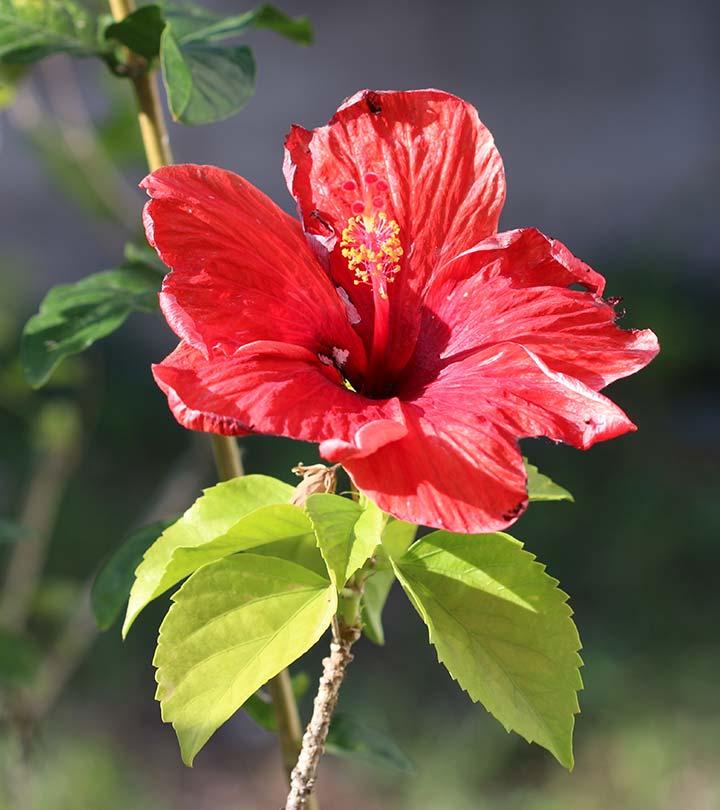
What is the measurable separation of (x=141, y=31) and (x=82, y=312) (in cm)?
23

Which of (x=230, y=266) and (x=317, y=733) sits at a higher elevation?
(x=230, y=266)

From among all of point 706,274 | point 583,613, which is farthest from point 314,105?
point 583,613

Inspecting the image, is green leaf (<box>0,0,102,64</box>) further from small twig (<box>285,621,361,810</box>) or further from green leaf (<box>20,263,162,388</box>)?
small twig (<box>285,621,361,810</box>)

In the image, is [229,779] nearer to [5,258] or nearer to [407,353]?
[407,353]

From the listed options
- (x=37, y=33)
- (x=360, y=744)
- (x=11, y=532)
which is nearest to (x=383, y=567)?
(x=360, y=744)

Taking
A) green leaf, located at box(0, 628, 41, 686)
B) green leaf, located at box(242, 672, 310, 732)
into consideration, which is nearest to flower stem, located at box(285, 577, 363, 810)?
green leaf, located at box(242, 672, 310, 732)

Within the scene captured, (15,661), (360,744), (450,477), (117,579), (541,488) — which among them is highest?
(450,477)

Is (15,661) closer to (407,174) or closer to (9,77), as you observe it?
(9,77)

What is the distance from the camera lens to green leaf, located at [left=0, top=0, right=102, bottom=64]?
892 millimetres

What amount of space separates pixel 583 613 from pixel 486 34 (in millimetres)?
3042

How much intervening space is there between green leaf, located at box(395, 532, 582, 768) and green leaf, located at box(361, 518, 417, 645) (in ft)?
0.15

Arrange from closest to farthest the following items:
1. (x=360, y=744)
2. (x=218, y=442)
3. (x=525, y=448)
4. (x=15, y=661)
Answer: (x=218, y=442), (x=360, y=744), (x=15, y=661), (x=525, y=448)

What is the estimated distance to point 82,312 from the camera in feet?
2.92

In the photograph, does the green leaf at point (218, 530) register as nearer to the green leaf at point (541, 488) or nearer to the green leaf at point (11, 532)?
the green leaf at point (541, 488)
